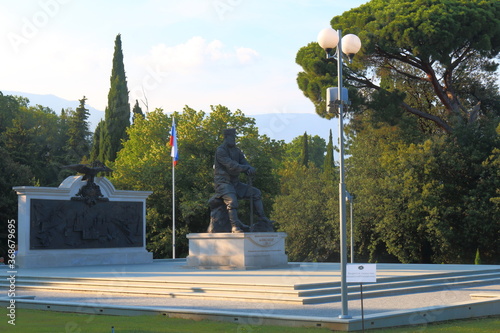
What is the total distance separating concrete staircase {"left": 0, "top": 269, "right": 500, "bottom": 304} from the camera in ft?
50.3

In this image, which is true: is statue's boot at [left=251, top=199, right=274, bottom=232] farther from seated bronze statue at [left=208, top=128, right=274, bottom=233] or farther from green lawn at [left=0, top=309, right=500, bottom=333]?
green lawn at [left=0, top=309, right=500, bottom=333]

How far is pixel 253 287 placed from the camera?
52.3ft

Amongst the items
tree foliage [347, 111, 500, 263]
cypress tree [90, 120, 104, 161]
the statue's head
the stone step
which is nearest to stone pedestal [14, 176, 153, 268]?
the statue's head

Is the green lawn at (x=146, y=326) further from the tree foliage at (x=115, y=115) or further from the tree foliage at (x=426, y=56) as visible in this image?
the tree foliage at (x=115, y=115)

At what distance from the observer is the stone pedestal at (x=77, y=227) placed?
80.1ft

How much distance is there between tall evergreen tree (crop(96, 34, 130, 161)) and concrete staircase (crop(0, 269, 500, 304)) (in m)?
29.5

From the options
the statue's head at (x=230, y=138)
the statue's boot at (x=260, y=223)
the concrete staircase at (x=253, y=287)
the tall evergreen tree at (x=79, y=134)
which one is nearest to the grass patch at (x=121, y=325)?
the concrete staircase at (x=253, y=287)

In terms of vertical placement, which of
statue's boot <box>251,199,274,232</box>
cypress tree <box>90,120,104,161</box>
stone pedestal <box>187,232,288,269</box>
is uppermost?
cypress tree <box>90,120,104,161</box>

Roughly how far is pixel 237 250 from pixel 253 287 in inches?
221

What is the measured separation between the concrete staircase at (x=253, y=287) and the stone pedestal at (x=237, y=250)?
4155mm

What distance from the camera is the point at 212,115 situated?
143 feet

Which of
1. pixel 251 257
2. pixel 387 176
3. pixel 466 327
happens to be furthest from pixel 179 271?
pixel 387 176

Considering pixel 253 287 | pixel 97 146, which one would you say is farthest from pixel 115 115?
pixel 253 287

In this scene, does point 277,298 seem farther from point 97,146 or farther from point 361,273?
point 97,146
